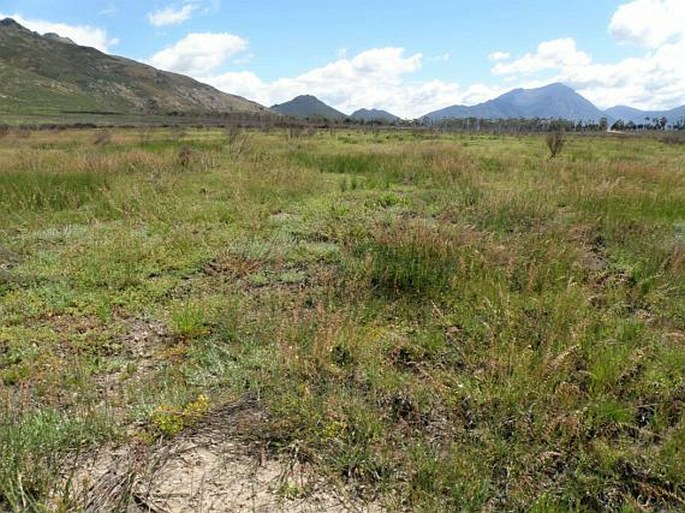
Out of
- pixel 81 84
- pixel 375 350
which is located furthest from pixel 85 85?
pixel 375 350

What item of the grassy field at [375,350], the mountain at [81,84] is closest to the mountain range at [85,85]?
the mountain at [81,84]

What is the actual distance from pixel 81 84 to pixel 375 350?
175 metres

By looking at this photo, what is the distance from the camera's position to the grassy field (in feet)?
7.61

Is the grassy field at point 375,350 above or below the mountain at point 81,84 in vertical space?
below

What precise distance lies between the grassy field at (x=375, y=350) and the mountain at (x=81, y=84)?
107332mm

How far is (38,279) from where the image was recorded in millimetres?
4988

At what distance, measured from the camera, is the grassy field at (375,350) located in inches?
91.3

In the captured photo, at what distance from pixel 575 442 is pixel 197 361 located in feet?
8.85

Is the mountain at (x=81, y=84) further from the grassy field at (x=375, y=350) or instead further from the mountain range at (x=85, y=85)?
the grassy field at (x=375, y=350)

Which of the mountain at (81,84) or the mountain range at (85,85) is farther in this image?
the mountain at (81,84)

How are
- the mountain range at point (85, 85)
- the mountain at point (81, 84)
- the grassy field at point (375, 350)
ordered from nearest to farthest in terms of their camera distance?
1. the grassy field at point (375, 350)
2. the mountain range at point (85, 85)
3. the mountain at point (81, 84)

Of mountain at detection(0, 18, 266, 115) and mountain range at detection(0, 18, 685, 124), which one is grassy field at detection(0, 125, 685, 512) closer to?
mountain range at detection(0, 18, 685, 124)

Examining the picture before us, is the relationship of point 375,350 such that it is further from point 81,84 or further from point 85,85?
point 81,84

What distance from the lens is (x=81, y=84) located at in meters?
143
